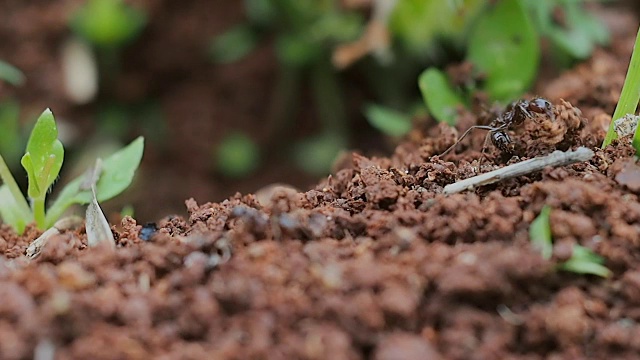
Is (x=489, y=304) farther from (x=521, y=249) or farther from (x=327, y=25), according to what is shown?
(x=327, y=25)

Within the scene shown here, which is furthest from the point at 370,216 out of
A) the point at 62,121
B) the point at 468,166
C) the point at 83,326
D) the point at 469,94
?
the point at 62,121

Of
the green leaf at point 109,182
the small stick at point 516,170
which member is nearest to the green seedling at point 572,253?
the small stick at point 516,170

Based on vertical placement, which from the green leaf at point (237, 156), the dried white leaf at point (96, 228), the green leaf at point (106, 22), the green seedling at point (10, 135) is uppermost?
the green leaf at point (106, 22)

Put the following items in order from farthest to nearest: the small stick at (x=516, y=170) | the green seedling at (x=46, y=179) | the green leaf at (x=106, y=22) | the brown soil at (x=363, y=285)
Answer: the green leaf at (x=106, y=22)
the green seedling at (x=46, y=179)
the small stick at (x=516, y=170)
the brown soil at (x=363, y=285)

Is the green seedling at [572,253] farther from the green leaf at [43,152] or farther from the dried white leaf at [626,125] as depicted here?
the green leaf at [43,152]

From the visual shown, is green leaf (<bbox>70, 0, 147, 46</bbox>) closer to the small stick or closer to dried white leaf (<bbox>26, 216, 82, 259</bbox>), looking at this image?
dried white leaf (<bbox>26, 216, 82, 259</bbox>)

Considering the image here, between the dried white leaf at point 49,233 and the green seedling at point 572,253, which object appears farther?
the dried white leaf at point 49,233
